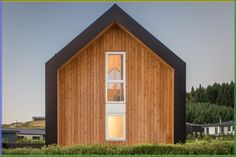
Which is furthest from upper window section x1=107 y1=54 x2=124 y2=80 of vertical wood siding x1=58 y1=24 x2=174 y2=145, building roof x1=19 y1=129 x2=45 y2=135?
building roof x1=19 y1=129 x2=45 y2=135

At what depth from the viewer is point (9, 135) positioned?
22.8 metres

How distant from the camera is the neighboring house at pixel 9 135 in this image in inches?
886

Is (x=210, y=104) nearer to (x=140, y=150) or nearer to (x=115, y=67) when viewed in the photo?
(x=115, y=67)

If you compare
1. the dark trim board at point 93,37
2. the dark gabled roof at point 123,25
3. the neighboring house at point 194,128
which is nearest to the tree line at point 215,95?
the neighboring house at point 194,128

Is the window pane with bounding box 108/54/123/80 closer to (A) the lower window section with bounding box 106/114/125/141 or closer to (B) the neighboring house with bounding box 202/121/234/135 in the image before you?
(A) the lower window section with bounding box 106/114/125/141

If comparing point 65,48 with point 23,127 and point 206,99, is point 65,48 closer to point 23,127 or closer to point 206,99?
point 23,127

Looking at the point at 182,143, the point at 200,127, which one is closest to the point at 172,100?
the point at 182,143

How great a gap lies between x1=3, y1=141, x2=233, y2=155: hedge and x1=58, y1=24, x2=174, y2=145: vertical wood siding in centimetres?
169

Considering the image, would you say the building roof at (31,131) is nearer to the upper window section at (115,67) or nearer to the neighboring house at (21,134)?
the neighboring house at (21,134)

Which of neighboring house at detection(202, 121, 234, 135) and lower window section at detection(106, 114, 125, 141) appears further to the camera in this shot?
neighboring house at detection(202, 121, 234, 135)

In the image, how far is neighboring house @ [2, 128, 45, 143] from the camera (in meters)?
22.7

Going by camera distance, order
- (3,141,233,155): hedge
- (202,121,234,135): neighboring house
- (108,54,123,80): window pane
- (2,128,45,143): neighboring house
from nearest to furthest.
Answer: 1. (3,141,233,155): hedge
2. (108,54,123,80): window pane
3. (2,128,45,143): neighboring house
4. (202,121,234,135): neighboring house

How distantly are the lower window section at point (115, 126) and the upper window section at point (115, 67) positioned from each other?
1.43 meters

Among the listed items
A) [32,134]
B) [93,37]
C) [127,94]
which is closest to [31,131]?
[32,134]
